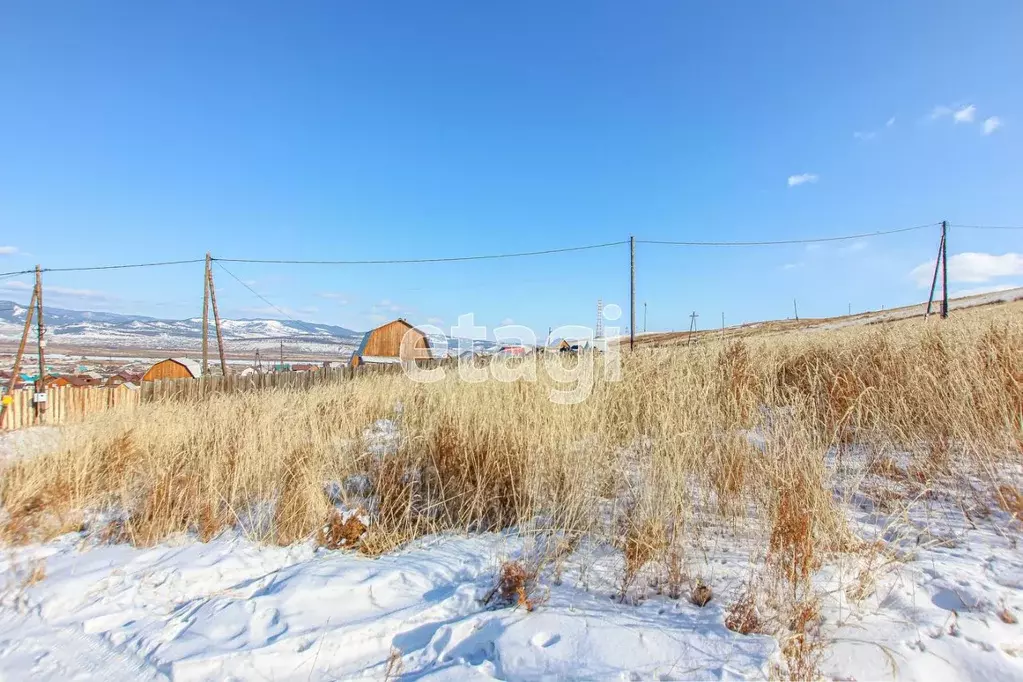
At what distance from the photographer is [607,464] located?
2816 mm

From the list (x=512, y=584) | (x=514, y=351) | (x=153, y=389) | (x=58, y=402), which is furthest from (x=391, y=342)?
(x=512, y=584)

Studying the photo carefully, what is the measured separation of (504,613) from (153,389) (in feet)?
42.0

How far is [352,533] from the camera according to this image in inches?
100

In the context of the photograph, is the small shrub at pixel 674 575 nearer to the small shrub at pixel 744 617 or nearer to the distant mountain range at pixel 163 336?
the small shrub at pixel 744 617

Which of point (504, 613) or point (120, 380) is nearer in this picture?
point (504, 613)

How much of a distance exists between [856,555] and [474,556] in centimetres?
167

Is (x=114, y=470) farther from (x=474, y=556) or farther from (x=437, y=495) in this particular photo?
(x=474, y=556)

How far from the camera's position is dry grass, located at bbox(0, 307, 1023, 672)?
2.17m

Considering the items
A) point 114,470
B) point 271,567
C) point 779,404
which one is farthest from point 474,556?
point 114,470

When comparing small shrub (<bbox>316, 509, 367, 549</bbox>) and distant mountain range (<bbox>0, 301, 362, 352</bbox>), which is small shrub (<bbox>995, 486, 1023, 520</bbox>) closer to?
small shrub (<bbox>316, 509, 367, 549</bbox>)

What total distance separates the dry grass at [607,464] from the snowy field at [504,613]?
101 millimetres

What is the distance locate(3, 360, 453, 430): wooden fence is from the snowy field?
362 inches

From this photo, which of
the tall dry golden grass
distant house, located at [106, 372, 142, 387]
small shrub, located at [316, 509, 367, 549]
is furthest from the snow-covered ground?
distant house, located at [106, 372, 142, 387]

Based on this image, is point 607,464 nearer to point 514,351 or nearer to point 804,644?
point 804,644
